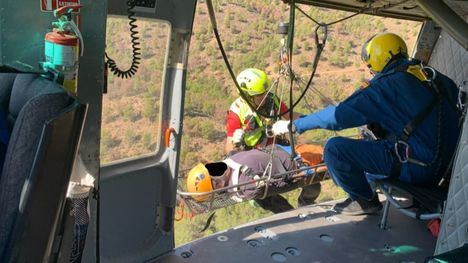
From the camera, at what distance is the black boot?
4543 millimetres

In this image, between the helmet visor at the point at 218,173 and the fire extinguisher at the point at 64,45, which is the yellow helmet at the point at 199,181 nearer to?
the helmet visor at the point at 218,173

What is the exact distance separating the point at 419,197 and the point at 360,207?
879 mm

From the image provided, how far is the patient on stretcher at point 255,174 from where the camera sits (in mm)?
4789

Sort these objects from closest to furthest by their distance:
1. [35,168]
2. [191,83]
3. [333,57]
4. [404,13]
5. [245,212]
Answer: [35,168] → [404,13] → [245,212] → [191,83] → [333,57]

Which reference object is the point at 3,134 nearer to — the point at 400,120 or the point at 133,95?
the point at 133,95

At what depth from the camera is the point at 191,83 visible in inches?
903

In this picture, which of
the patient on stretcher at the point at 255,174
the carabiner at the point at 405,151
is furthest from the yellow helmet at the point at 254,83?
the carabiner at the point at 405,151

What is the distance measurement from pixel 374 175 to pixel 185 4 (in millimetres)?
2241

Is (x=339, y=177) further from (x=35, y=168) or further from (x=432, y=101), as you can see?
(x=35, y=168)

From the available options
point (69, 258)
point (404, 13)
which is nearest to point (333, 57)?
point (404, 13)

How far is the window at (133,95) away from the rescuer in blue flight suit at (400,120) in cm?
141

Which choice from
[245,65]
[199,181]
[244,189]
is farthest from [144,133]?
[245,65]

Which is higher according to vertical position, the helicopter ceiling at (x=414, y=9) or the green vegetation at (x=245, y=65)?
the helicopter ceiling at (x=414, y=9)

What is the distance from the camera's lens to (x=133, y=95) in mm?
3395
